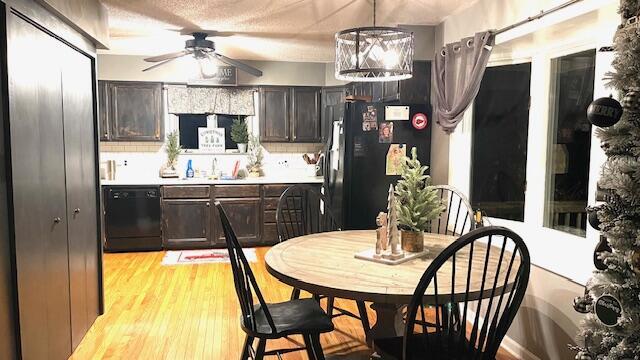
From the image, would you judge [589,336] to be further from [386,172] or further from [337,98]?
[337,98]

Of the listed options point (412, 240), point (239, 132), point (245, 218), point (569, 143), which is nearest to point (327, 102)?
point (239, 132)

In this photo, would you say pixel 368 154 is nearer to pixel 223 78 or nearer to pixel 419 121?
pixel 419 121

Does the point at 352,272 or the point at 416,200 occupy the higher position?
the point at 416,200

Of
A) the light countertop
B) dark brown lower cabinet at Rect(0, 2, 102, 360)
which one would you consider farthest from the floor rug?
dark brown lower cabinet at Rect(0, 2, 102, 360)

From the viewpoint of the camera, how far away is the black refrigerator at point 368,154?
156 inches

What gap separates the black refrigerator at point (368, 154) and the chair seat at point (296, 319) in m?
1.68

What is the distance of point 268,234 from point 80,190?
2.93 m

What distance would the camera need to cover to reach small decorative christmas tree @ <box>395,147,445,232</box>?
2.31 metres

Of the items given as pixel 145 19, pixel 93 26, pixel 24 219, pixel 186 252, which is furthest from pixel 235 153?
pixel 24 219

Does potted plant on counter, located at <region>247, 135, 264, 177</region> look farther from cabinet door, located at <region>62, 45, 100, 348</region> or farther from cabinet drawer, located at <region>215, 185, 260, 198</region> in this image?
cabinet door, located at <region>62, 45, 100, 348</region>

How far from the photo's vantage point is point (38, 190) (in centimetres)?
231

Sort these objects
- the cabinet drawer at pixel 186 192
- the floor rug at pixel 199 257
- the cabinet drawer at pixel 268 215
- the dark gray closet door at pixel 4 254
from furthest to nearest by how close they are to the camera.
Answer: the cabinet drawer at pixel 268 215 → the cabinet drawer at pixel 186 192 → the floor rug at pixel 199 257 → the dark gray closet door at pixel 4 254

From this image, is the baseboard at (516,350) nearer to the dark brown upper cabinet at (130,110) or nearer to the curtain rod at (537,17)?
the curtain rod at (537,17)

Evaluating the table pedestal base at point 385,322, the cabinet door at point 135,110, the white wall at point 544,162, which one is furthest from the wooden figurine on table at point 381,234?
the cabinet door at point 135,110
